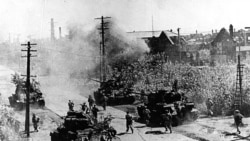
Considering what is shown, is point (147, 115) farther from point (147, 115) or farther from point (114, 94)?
point (114, 94)

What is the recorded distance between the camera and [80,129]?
16609 mm

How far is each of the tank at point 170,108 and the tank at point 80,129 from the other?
6.38 m

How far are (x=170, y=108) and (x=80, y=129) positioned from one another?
7708mm

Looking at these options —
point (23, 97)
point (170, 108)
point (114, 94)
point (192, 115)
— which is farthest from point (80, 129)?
point (114, 94)

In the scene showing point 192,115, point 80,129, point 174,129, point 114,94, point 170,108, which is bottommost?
point 174,129

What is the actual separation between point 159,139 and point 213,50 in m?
49.5

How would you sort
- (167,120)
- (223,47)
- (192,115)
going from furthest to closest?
(223,47) < (192,115) < (167,120)

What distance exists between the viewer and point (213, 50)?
65.1m

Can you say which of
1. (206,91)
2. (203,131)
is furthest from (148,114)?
(206,91)

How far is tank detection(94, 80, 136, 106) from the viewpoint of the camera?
3176 centimetres

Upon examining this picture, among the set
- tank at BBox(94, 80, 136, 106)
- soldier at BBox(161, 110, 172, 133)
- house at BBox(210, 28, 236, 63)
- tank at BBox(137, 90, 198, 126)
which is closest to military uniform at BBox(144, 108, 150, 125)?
tank at BBox(137, 90, 198, 126)

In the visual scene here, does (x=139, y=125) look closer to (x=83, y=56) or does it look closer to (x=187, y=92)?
(x=187, y=92)

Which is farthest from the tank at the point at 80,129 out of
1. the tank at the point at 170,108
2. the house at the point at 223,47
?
the house at the point at 223,47

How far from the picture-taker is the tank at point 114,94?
31761 mm
